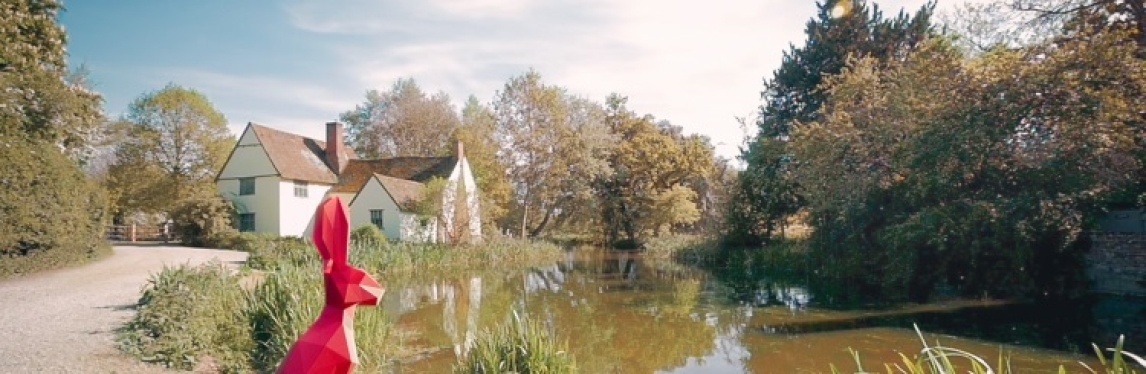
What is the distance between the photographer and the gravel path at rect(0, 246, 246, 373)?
6480 millimetres

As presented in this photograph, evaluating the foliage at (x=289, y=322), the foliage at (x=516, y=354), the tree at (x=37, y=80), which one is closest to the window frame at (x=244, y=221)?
the tree at (x=37, y=80)

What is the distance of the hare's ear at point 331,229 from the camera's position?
1433 mm

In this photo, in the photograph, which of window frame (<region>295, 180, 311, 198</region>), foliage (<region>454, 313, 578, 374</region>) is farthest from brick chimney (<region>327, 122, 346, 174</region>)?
foliage (<region>454, 313, 578, 374</region>)

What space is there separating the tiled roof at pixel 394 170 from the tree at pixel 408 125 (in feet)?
33.4

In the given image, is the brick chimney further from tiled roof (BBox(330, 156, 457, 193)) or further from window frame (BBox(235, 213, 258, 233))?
window frame (BBox(235, 213, 258, 233))

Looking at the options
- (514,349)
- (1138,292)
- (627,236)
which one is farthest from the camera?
(627,236)

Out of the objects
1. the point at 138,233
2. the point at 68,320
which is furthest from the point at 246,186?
the point at 68,320

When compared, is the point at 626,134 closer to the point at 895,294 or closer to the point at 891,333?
the point at 895,294

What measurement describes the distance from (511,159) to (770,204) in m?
16.4

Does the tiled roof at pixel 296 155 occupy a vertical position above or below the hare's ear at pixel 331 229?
above

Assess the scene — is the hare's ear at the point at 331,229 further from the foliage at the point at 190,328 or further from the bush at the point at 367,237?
the bush at the point at 367,237

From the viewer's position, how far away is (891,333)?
10.5 meters

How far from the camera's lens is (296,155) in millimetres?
33594

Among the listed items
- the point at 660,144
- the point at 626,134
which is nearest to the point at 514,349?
the point at 660,144
